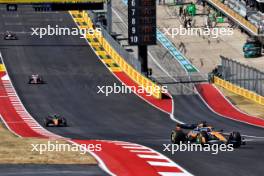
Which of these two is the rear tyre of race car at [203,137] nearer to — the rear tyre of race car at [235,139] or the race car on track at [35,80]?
the rear tyre of race car at [235,139]

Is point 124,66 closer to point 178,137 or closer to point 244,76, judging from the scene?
point 244,76

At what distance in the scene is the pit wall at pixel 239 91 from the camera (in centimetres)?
5850

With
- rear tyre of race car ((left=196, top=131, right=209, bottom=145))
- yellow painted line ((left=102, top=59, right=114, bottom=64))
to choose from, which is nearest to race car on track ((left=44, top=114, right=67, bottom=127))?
rear tyre of race car ((left=196, top=131, right=209, bottom=145))

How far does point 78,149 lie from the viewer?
30.9 m

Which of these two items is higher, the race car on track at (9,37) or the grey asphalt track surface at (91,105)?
the race car on track at (9,37)

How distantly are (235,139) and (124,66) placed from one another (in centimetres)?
3889

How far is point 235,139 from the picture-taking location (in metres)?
32.6

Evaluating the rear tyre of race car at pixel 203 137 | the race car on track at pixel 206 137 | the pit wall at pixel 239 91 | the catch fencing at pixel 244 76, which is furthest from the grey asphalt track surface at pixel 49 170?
the catch fencing at pixel 244 76

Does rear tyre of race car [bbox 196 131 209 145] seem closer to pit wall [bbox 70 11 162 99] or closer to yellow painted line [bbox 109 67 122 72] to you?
pit wall [bbox 70 11 162 99]

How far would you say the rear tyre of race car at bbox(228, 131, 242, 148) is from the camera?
32562 mm

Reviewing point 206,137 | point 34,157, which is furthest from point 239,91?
point 34,157

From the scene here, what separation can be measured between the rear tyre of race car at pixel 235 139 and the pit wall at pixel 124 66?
2758 cm

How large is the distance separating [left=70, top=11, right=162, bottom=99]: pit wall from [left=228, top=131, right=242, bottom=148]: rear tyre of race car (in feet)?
90.5

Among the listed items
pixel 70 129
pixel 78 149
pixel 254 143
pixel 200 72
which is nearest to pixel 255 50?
pixel 200 72
